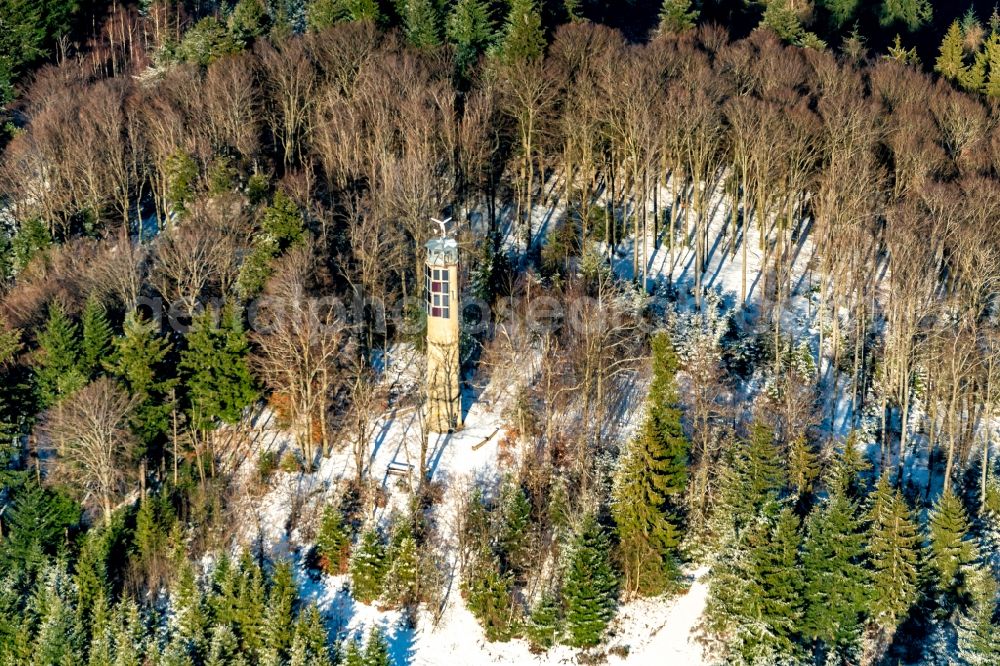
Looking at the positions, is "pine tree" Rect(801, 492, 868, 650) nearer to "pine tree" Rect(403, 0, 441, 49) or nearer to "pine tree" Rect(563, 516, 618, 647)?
"pine tree" Rect(563, 516, 618, 647)

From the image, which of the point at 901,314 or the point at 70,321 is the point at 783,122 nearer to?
the point at 901,314

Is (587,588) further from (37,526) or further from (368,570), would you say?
(37,526)

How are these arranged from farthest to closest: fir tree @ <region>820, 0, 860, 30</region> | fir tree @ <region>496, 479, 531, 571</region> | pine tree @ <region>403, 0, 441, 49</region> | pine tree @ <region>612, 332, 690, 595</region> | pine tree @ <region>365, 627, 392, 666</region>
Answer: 1. fir tree @ <region>820, 0, 860, 30</region>
2. pine tree @ <region>403, 0, 441, 49</region>
3. fir tree @ <region>496, 479, 531, 571</region>
4. pine tree @ <region>612, 332, 690, 595</region>
5. pine tree @ <region>365, 627, 392, 666</region>

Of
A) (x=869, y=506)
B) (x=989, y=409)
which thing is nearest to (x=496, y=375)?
(x=869, y=506)

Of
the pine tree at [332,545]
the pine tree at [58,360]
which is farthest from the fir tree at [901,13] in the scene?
the pine tree at [58,360]

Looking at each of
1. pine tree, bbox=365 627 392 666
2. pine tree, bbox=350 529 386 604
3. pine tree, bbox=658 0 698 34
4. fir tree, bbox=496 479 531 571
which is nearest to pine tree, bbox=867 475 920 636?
fir tree, bbox=496 479 531 571
